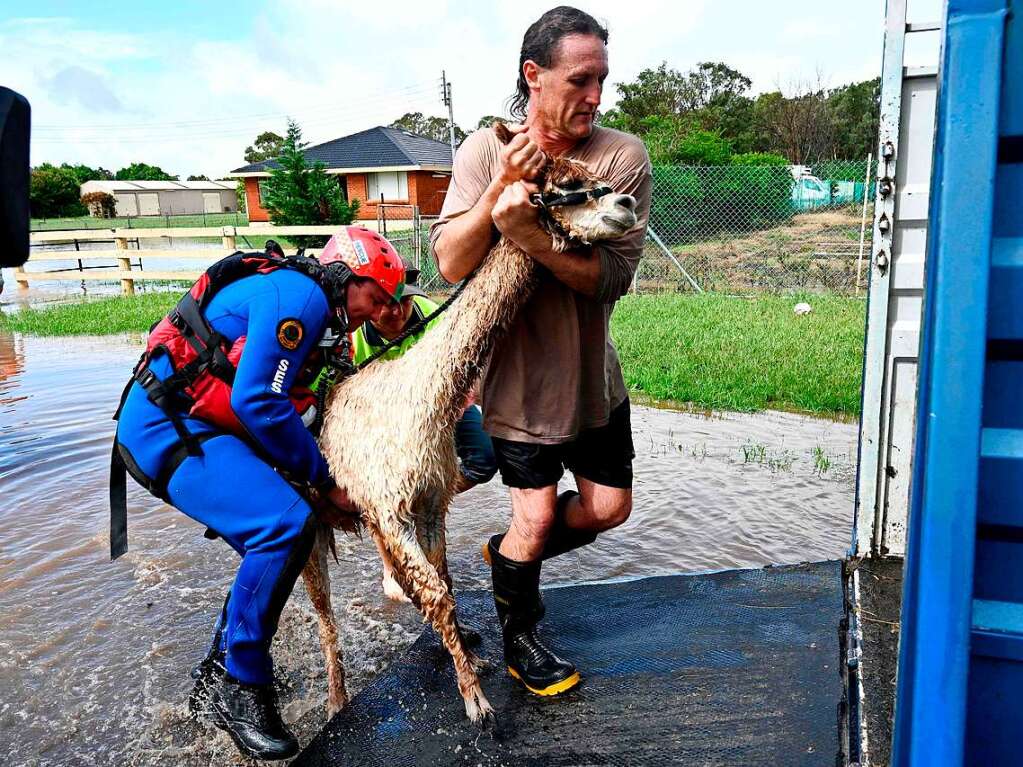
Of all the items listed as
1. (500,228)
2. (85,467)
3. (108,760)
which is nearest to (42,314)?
(85,467)

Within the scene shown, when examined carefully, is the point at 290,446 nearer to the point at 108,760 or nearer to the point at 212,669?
the point at 212,669

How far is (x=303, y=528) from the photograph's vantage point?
318 cm

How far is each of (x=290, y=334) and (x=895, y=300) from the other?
244 centimetres

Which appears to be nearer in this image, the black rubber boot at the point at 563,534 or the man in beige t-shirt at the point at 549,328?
the man in beige t-shirt at the point at 549,328

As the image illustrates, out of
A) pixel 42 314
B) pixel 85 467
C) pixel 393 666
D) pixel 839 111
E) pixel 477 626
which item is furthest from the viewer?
pixel 839 111

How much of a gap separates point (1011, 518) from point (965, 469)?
158mm

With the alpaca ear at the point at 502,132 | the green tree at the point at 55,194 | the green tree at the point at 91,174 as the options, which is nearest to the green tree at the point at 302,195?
the alpaca ear at the point at 502,132

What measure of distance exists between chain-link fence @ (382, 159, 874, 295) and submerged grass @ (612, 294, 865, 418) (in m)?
2.45

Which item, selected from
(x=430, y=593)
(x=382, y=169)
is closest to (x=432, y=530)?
(x=430, y=593)

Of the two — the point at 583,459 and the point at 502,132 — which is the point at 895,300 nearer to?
the point at 583,459

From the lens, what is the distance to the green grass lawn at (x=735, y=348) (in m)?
8.27

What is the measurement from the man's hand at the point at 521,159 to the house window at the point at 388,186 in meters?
43.8

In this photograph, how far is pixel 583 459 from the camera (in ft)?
11.7

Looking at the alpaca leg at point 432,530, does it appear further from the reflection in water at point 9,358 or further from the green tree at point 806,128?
the green tree at point 806,128
